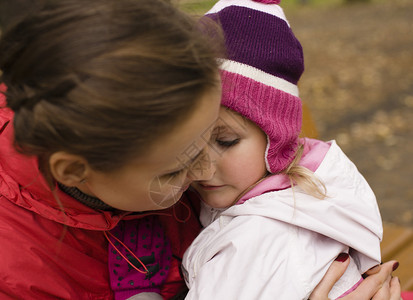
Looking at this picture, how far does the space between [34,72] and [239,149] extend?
→ 2.65 feet

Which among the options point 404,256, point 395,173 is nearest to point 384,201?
point 395,173

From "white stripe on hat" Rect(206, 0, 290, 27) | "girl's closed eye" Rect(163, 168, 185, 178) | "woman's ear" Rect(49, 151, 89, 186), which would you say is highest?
"white stripe on hat" Rect(206, 0, 290, 27)

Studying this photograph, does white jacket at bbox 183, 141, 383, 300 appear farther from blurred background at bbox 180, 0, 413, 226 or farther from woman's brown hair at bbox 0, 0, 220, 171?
blurred background at bbox 180, 0, 413, 226

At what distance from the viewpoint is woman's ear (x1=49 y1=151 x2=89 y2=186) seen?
54.2 inches

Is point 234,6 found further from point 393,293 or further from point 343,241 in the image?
point 393,293

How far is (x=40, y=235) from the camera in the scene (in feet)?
5.36

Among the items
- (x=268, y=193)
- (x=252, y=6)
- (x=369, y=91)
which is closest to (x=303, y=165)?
(x=268, y=193)

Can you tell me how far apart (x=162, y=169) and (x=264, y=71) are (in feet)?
2.03

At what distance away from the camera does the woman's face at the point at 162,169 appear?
1.41 m

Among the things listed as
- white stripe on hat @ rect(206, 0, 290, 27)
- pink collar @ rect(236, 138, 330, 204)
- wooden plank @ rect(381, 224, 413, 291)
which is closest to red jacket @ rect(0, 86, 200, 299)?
pink collar @ rect(236, 138, 330, 204)

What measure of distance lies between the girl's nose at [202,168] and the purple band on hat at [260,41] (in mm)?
400

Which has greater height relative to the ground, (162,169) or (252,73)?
(252,73)

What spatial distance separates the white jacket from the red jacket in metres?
0.37

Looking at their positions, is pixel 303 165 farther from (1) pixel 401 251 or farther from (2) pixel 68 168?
(1) pixel 401 251
